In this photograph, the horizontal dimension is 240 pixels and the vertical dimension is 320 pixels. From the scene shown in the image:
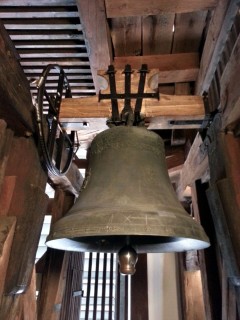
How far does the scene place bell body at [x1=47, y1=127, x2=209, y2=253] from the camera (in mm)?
715

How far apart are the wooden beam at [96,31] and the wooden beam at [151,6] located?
2.3 inches

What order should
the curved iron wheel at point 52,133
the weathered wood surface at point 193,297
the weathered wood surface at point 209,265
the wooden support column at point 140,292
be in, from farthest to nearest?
the wooden support column at point 140,292
the weathered wood surface at point 193,297
the weathered wood surface at point 209,265
the curved iron wheel at point 52,133

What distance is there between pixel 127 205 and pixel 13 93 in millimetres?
514

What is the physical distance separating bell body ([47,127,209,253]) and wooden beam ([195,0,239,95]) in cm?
54

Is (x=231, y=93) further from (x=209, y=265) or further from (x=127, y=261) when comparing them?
(x=209, y=265)

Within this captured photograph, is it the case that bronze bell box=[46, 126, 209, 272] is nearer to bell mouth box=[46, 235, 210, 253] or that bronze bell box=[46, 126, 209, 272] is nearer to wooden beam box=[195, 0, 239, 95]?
bell mouth box=[46, 235, 210, 253]

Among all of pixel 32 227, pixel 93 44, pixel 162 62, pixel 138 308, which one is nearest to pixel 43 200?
pixel 32 227

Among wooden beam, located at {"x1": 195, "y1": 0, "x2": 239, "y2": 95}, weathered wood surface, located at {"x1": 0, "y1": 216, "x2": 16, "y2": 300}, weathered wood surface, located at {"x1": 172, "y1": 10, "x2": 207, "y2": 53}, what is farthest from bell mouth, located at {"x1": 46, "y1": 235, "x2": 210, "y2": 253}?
weathered wood surface, located at {"x1": 172, "y1": 10, "x2": 207, "y2": 53}

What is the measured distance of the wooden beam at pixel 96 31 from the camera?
111 centimetres

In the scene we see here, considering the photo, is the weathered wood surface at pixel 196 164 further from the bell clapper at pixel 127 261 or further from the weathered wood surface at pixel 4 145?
the weathered wood surface at pixel 4 145

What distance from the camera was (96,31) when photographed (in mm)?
1189

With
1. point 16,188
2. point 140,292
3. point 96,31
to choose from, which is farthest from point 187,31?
point 140,292

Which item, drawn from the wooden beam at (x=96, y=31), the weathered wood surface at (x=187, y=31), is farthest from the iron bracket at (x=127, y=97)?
the weathered wood surface at (x=187, y=31)

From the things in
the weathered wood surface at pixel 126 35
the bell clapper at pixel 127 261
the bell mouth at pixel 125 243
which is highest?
the weathered wood surface at pixel 126 35
